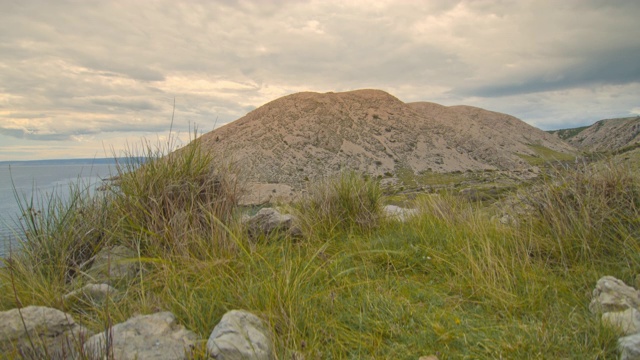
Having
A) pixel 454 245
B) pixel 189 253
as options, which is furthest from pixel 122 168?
pixel 454 245

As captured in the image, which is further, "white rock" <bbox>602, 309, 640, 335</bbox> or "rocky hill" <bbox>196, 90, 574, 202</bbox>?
"rocky hill" <bbox>196, 90, 574, 202</bbox>

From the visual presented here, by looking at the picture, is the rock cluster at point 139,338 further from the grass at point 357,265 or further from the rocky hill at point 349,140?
the rocky hill at point 349,140

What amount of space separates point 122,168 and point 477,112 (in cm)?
3454

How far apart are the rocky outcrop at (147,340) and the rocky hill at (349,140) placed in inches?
491

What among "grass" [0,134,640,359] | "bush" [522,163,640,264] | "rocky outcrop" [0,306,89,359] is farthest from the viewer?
"bush" [522,163,640,264]

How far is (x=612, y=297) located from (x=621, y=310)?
0.10 metres

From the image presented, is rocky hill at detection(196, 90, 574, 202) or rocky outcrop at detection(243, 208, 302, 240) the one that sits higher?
rocky hill at detection(196, 90, 574, 202)

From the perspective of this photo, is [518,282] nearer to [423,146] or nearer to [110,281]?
[110,281]

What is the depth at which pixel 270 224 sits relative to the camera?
213 inches

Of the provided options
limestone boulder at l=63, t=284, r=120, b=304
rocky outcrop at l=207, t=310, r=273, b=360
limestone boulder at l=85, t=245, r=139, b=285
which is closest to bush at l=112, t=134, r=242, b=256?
limestone boulder at l=85, t=245, r=139, b=285

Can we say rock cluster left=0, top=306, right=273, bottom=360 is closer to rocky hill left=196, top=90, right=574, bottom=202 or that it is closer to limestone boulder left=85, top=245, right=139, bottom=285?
limestone boulder left=85, top=245, right=139, bottom=285

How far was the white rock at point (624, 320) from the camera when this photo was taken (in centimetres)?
248

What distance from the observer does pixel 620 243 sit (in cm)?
375

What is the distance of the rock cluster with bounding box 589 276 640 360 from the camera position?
2250 mm
